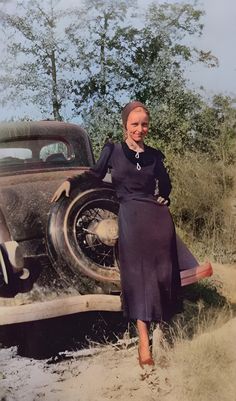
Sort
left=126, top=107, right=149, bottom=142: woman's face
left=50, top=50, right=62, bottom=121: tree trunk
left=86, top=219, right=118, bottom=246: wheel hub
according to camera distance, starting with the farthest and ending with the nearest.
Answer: left=50, top=50, right=62, bottom=121: tree trunk, left=86, top=219, right=118, bottom=246: wheel hub, left=126, top=107, right=149, bottom=142: woman's face

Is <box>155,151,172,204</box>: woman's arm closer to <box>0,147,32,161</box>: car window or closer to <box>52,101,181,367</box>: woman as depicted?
<box>52,101,181,367</box>: woman

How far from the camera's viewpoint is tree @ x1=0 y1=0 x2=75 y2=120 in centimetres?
281

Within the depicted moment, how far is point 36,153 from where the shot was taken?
11.6 feet

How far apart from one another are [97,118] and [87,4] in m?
0.69

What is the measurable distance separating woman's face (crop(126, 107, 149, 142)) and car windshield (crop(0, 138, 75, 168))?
0.76m

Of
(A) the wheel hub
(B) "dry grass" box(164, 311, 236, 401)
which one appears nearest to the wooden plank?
(A) the wheel hub

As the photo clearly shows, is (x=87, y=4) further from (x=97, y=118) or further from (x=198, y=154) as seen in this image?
(x=198, y=154)

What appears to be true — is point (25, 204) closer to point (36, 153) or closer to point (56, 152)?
point (36, 153)

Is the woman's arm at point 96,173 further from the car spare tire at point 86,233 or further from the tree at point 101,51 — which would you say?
the tree at point 101,51

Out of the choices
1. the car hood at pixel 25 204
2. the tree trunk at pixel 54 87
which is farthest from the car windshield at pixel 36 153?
the tree trunk at pixel 54 87

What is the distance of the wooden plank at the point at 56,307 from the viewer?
2.66 m

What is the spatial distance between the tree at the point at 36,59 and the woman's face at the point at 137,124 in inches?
20.7

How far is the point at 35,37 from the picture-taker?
2939mm

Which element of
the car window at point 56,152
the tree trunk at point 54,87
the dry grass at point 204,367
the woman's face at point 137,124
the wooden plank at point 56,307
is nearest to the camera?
the dry grass at point 204,367
